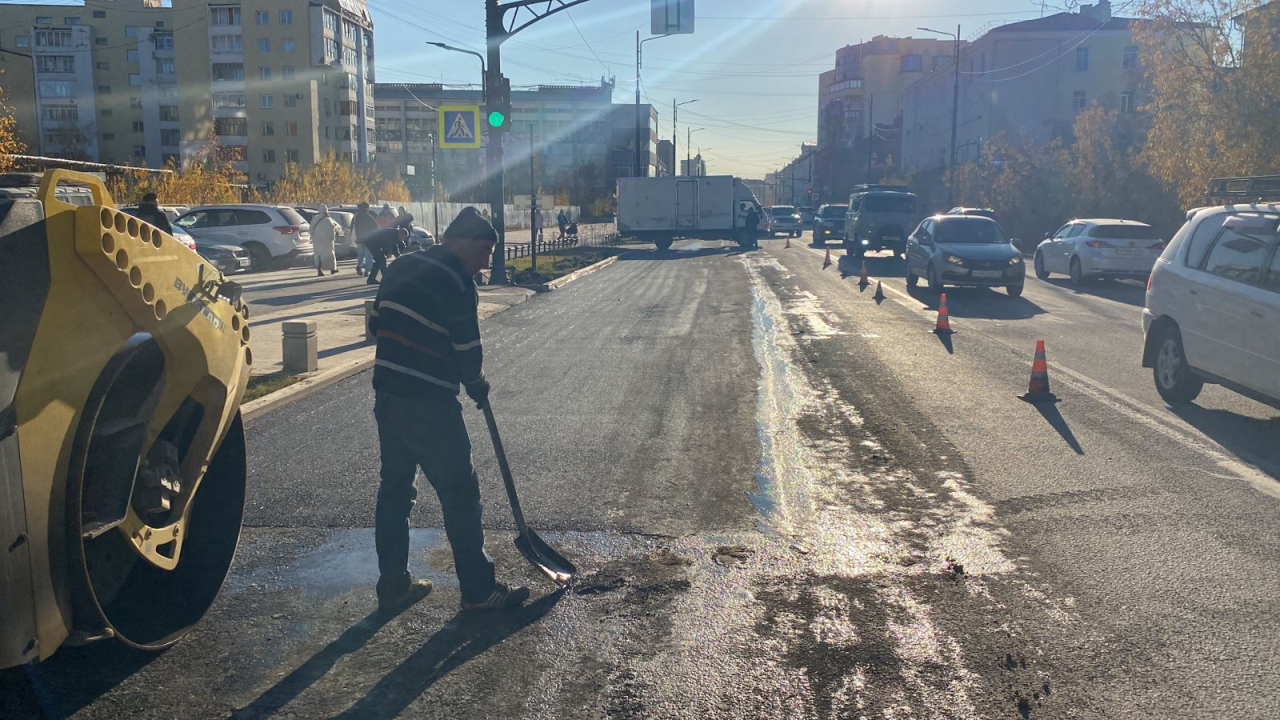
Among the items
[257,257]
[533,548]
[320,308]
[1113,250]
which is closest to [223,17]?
[257,257]

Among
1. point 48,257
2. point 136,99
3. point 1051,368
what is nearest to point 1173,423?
point 1051,368

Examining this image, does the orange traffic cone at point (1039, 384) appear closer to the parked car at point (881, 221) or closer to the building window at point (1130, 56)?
the parked car at point (881, 221)

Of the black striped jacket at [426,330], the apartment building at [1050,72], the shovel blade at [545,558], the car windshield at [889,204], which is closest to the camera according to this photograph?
the black striped jacket at [426,330]

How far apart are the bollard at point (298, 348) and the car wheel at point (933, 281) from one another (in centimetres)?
1428

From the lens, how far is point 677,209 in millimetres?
46875

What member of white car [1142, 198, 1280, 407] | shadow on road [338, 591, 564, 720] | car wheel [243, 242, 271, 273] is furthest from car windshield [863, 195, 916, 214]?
shadow on road [338, 591, 564, 720]

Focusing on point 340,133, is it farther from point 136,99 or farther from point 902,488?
point 902,488

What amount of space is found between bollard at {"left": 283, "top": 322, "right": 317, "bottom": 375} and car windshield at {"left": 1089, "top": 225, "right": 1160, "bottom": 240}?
19.2 meters

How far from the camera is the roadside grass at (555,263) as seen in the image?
25.1 metres

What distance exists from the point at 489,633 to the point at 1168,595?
3189 mm

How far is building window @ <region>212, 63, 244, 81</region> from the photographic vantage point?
270 ft

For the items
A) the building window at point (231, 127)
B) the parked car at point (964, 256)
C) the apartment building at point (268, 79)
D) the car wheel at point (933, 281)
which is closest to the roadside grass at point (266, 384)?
the parked car at point (964, 256)

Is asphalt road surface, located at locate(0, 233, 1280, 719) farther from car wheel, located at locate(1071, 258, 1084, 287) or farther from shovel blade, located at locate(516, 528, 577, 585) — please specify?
car wheel, located at locate(1071, 258, 1084, 287)

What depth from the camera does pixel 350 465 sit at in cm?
743
